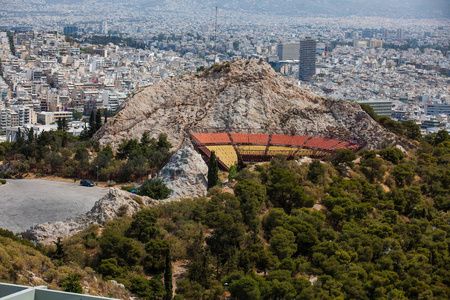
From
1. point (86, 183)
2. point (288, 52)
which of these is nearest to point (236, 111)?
point (86, 183)

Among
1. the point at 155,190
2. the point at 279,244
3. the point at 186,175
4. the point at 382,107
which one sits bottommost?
the point at 382,107

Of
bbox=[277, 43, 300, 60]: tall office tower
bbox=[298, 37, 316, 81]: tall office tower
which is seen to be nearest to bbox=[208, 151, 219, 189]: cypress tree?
bbox=[298, 37, 316, 81]: tall office tower

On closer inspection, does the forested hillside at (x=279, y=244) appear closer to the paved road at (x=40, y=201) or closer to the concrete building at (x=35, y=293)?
the paved road at (x=40, y=201)

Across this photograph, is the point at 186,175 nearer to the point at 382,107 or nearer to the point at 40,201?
the point at 40,201

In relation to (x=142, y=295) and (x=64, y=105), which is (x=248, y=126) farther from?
(x=64, y=105)

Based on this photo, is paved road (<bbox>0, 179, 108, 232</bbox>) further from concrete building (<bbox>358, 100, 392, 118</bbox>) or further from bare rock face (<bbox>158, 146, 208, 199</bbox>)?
concrete building (<bbox>358, 100, 392, 118</bbox>)

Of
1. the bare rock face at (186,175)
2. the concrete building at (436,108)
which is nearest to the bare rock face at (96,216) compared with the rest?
the bare rock face at (186,175)

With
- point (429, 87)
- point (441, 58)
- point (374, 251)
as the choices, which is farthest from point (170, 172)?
point (441, 58)
